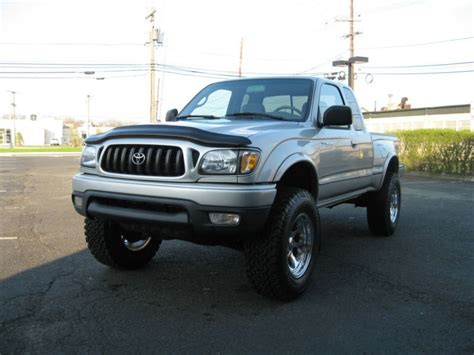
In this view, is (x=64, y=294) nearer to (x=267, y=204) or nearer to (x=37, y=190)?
(x=267, y=204)

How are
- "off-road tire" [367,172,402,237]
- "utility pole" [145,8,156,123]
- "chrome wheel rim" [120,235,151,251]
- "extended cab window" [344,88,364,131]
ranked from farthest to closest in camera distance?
"utility pole" [145,8,156,123] < "off-road tire" [367,172,402,237] < "extended cab window" [344,88,364,131] < "chrome wheel rim" [120,235,151,251]

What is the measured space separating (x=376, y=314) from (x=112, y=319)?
202cm

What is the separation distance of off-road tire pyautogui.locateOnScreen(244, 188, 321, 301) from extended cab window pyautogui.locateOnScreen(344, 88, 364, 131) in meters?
2.30

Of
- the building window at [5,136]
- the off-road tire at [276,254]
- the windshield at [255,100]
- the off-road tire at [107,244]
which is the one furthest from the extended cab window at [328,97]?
the building window at [5,136]

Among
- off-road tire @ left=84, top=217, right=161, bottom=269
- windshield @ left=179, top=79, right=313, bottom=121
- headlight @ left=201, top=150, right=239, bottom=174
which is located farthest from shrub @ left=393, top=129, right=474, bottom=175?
headlight @ left=201, top=150, right=239, bottom=174

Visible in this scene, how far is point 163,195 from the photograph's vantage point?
3.30 meters

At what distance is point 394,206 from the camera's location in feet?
22.2

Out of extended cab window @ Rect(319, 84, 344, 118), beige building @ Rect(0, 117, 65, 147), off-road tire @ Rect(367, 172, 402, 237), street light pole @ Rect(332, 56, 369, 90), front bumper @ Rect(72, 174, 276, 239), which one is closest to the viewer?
front bumper @ Rect(72, 174, 276, 239)

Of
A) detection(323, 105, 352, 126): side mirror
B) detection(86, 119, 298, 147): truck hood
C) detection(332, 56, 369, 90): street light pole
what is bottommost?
detection(86, 119, 298, 147): truck hood

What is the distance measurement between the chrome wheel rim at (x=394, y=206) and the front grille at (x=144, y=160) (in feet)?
13.5

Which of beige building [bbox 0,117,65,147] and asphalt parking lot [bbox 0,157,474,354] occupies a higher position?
beige building [bbox 0,117,65,147]

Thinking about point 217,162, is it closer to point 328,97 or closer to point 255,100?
point 255,100

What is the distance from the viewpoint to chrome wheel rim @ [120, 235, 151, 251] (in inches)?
175

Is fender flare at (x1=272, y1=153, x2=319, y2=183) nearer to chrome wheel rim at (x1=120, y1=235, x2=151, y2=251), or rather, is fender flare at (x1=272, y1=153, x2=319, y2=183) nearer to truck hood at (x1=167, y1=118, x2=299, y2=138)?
truck hood at (x1=167, y1=118, x2=299, y2=138)
